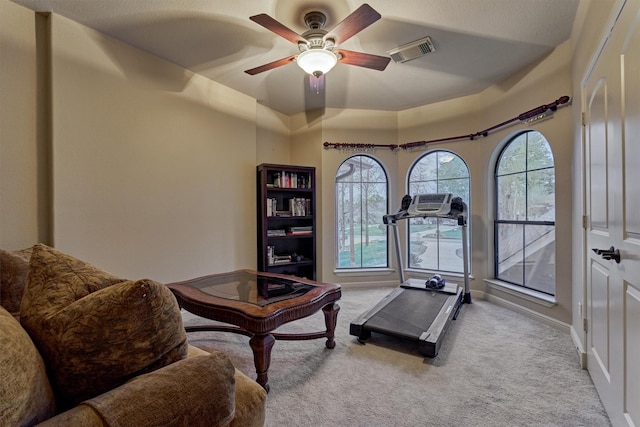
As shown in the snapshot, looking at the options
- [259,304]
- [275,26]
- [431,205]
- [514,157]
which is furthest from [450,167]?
[259,304]

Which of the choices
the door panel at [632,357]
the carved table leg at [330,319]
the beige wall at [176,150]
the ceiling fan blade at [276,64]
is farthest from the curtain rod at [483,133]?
the carved table leg at [330,319]

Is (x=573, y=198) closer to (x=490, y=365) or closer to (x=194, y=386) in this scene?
(x=490, y=365)

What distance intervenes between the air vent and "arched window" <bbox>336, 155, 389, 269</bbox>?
1.75 m

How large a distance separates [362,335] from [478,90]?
10.9 feet

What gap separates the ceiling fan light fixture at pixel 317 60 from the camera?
7.23ft

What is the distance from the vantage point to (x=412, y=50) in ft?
9.32

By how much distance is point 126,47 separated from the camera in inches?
110

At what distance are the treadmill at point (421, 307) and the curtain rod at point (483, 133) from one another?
925 millimetres

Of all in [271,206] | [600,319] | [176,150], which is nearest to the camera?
[600,319]

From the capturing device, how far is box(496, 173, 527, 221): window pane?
3.46 metres

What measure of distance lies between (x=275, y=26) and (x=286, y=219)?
2.70m

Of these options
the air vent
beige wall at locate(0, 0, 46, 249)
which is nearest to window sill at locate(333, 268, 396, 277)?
the air vent

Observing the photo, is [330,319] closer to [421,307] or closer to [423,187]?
[421,307]

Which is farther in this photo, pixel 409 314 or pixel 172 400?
pixel 409 314
